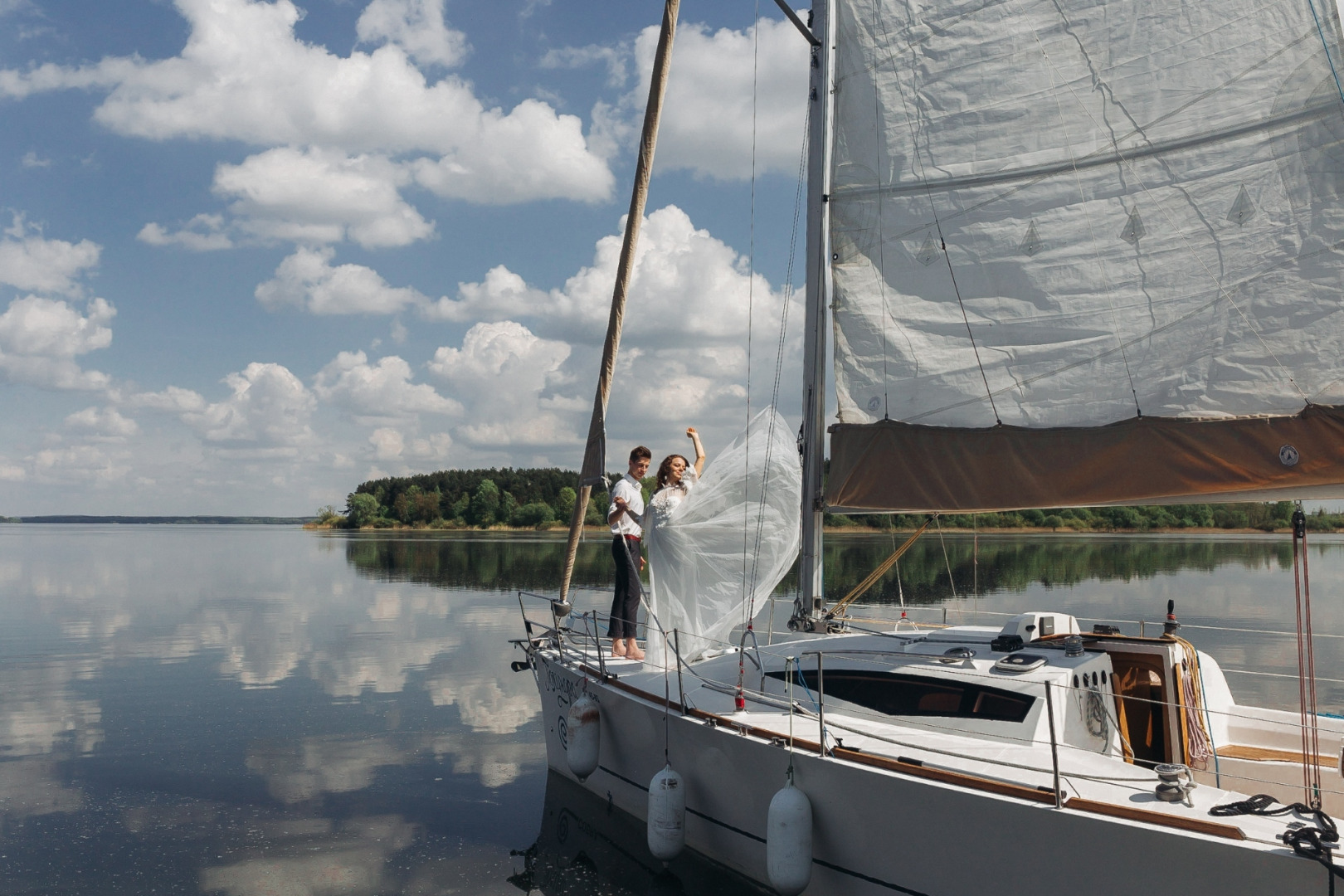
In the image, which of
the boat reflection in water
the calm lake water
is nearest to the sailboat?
the boat reflection in water

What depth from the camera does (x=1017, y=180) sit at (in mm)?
6156

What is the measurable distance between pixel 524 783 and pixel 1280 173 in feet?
24.4

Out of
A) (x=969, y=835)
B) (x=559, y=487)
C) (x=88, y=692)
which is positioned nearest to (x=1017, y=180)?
(x=969, y=835)

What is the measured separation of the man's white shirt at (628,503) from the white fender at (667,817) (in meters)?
2.36

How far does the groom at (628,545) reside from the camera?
789 centimetres

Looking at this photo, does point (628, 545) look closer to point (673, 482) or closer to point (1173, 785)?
point (673, 482)

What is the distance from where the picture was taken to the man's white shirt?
7.89 meters

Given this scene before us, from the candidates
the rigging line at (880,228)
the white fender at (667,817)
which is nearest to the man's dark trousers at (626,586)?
the white fender at (667,817)

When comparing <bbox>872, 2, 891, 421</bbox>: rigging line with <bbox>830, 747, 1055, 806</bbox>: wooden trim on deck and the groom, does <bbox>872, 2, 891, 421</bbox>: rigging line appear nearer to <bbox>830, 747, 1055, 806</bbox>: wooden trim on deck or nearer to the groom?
the groom

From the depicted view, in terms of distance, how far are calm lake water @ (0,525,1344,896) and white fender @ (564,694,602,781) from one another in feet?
1.86

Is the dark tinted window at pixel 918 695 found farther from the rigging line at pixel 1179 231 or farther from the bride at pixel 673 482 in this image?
the rigging line at pixel 1179 231

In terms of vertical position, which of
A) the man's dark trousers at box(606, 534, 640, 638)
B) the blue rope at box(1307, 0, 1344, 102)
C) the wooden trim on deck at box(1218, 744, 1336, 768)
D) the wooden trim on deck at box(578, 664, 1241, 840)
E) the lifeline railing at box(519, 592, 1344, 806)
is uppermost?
the blue rope at box(1307, 0, 1344, 102)

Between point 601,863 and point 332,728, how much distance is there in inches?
191

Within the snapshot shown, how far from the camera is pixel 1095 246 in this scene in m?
5.89
